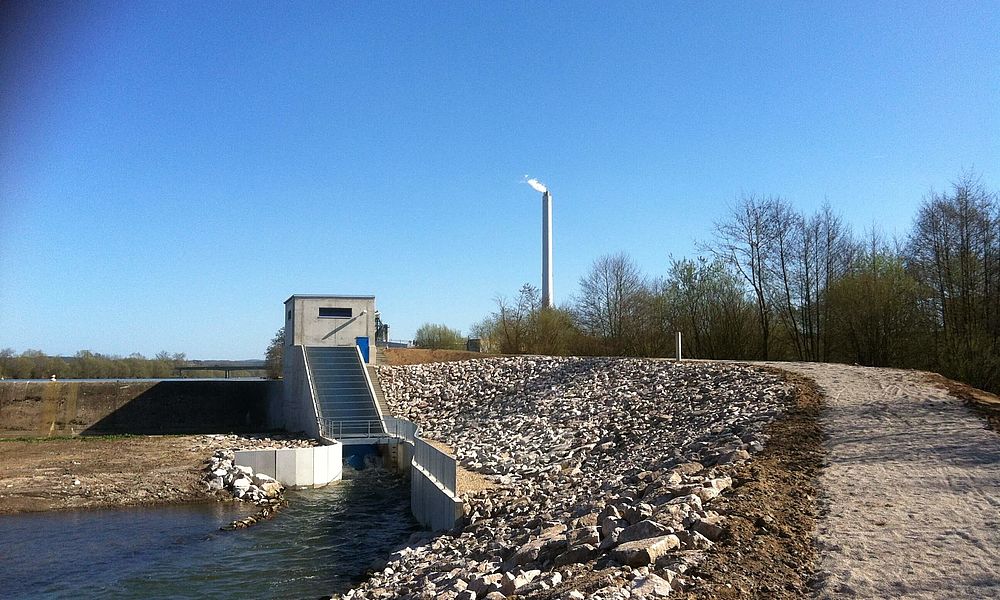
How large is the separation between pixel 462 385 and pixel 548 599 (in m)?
19.5

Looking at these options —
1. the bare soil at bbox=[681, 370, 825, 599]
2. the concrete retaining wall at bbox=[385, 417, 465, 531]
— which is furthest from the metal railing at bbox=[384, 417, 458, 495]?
the bare soil at bbox=[681, 370, 825, 599]

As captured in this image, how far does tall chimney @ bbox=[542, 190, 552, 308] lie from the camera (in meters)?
47.1

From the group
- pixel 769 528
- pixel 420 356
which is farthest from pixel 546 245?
pixel 769 528

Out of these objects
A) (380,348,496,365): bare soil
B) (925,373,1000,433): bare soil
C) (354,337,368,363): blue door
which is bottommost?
(925,373,1000,433): bare soil

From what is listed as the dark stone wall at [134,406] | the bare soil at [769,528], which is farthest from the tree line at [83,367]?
the bare soil at [769,528]

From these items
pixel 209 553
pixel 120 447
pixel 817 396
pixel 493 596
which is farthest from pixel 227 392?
pixel 493 596

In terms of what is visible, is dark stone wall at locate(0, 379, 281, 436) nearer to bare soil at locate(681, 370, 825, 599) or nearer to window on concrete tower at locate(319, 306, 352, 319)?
window on concrete tower at locate(319, 306, 352, 319)

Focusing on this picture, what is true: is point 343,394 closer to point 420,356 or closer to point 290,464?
point 420,356

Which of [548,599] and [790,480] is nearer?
[548,599]

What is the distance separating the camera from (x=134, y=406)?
26719 mm

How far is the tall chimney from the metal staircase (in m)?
20.8

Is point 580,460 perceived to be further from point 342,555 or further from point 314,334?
point 314,334

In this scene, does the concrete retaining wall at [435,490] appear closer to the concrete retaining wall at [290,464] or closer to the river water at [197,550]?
the river water at [197,550]

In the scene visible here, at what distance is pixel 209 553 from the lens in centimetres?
1198
